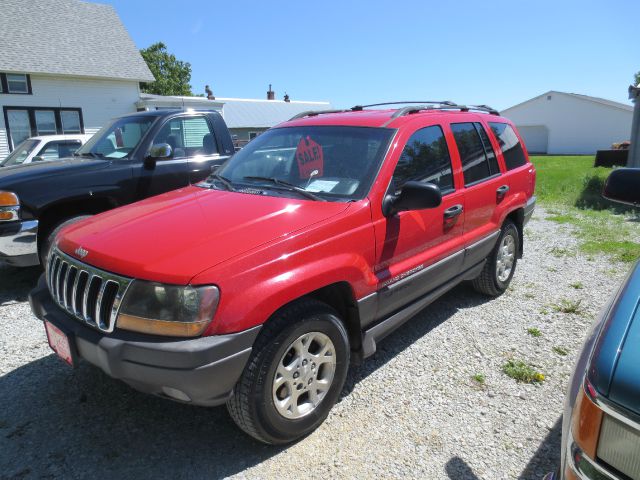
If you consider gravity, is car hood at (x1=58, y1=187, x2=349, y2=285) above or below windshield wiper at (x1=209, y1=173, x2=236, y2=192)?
below

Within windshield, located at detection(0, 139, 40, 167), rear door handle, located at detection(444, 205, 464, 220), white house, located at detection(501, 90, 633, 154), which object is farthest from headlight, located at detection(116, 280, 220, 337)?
white house, located at detection(501, 90, 633, 154)

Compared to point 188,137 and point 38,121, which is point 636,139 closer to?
point 188,137

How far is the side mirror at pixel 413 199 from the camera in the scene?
2.82 metres

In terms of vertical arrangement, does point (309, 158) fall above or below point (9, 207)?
above

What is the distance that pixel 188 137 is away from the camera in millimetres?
5898

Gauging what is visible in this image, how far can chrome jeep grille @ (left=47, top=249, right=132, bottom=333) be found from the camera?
91.4 inches

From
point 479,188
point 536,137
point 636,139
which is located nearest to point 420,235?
point 479,188

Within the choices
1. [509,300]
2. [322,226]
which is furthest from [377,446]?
[509,300]

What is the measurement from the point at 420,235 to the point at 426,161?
59cm

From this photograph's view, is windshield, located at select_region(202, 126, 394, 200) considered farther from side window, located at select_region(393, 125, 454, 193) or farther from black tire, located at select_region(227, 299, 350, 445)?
black tire, located at select_region(227, 299, 350, 445)

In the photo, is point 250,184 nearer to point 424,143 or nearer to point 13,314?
point 424,143

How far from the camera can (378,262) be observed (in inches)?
118

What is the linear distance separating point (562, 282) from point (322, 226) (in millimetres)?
3929

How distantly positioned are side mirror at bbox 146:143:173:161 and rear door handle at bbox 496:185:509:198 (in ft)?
11.7
